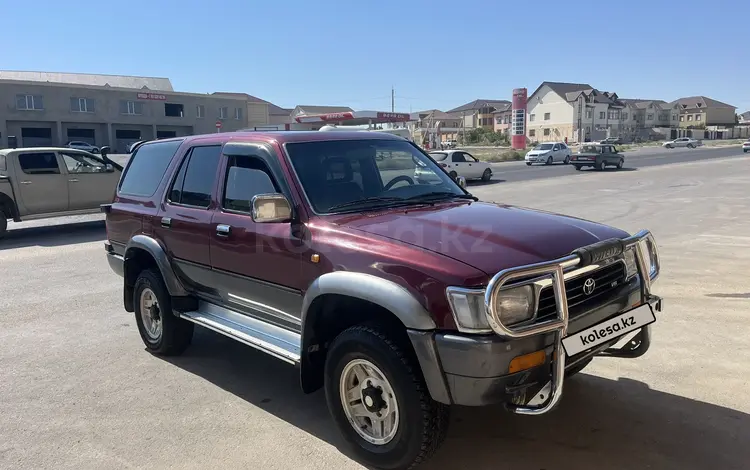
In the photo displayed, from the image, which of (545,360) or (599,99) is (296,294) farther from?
(599,99)

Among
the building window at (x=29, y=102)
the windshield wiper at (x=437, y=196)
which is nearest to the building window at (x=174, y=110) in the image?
the building window at (x=29, y=102)

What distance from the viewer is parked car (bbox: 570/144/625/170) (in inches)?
1305

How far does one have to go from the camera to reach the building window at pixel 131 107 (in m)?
67.2

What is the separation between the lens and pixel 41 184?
12.4 meters

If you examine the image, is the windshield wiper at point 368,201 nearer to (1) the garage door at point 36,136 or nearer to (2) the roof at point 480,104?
(1) the garage door at point 36,136

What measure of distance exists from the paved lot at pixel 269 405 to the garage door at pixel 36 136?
6265cm

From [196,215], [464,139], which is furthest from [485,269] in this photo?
[464,139]

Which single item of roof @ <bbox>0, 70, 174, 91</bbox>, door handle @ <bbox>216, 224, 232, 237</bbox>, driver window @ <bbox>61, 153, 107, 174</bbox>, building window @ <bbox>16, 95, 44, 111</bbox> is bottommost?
door handle @ <bbox>216, 224, 232, 237</bbox>

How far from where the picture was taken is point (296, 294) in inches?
149

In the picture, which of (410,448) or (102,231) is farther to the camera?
(102,231)

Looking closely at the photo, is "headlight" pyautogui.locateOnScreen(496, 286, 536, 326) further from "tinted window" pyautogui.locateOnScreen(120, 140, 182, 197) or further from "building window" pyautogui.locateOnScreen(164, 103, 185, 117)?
"building window" pyautogui.locateOnScreen(164, 103, 185, 117)

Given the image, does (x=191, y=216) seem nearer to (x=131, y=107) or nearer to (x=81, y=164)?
(x=81, y=164)

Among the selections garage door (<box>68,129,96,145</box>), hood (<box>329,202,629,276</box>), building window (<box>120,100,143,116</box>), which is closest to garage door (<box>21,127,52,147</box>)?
garage door (<box>68,129,96,145</box>)

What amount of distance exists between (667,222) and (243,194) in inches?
436
